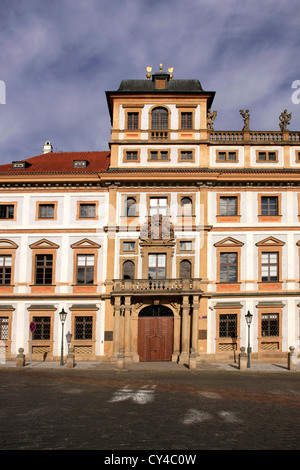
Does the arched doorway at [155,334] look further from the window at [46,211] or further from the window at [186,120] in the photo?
the window at [186,120]

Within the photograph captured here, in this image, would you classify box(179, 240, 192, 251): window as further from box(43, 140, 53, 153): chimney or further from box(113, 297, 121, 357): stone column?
box(43, 140, 53, 153): chimney

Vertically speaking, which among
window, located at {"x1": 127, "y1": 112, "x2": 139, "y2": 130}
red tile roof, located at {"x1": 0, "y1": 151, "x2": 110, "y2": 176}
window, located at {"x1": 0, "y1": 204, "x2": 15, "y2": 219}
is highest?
window, located at {"x1": 127, "y1": 112, "x2": 139, "y2": 130}

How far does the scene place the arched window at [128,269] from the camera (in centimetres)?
3250

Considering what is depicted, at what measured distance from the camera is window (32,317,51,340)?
106 feet

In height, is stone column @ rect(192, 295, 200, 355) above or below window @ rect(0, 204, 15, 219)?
below

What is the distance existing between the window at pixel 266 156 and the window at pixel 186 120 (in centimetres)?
532

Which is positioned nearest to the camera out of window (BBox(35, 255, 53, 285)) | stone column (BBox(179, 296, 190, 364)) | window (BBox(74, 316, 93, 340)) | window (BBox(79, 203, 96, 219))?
stone column (BBox(179, 296, 190, 364))

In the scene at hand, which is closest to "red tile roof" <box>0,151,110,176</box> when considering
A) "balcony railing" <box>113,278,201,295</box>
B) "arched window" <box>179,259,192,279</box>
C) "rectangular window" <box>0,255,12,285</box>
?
"rectangular window" <box>0,255,12,285</box>

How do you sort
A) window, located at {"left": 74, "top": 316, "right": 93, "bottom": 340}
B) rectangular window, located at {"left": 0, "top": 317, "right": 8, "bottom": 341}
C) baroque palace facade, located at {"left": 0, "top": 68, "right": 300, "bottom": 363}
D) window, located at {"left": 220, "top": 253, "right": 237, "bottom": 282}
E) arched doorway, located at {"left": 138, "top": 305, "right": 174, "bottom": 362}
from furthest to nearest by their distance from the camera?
window, located at {"left": 220, "top": 253, "right": 237, "bottom": 282} → rectangular window, located at {"left": 0, "top": 317, "right": 8, "bottom": 341} → window, located at {"left": 74, "top": 316, "right": 93, "bottom": 340} → baroque palace facade, located at {"left": 0, "top": 68, "right": 300, "bottom": 363} → arched doorway, located at {"left": 138, "top": 305, "right": 174, "bottom": 362}

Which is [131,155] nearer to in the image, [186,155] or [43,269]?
[186,155]

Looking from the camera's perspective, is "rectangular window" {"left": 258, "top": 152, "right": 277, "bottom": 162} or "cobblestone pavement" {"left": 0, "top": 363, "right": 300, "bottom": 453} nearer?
"cobblestone pavement" {"left": 0, "top": 363, "right": 300, "bottom": 453}

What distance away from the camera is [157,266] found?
32.6 metres

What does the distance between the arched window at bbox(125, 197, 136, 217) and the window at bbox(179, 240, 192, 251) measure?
3890 mm
